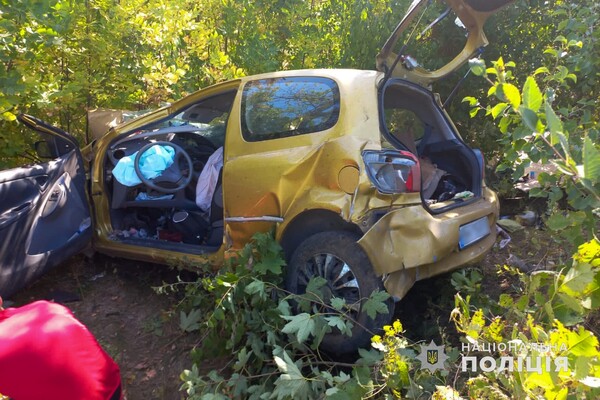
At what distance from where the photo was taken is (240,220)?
11.8 feet

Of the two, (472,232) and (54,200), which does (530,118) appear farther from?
(54,200)

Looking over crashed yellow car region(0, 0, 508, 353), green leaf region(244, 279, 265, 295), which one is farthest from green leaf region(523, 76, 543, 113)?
green leaf region(244, 279, 265, 295)

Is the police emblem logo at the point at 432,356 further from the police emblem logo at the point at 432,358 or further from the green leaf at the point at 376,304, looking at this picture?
the green leaf at the point at 376,304

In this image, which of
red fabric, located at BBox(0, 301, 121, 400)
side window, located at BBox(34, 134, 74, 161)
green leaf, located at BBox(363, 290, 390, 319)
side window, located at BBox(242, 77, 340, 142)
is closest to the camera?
red fabric, located at BBox(0, 301, 121, 400)

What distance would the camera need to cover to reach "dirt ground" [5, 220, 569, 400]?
3.30 meters

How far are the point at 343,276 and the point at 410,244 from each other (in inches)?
17.4

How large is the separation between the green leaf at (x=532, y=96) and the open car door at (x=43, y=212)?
3205 millimetres

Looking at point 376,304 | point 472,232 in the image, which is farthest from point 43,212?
point 472,232

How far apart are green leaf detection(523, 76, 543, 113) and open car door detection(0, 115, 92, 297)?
3.20 meters

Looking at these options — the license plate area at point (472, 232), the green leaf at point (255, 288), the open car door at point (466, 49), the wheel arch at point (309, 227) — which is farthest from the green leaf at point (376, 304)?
the open car door at point (466, 49)

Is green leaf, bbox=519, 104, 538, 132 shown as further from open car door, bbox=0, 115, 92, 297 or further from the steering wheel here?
open car door, bbox=0, 115, 92, 297

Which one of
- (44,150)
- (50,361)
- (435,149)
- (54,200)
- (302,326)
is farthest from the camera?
(44,150)

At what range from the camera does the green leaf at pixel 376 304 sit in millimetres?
2650

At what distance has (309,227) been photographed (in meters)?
3.28
